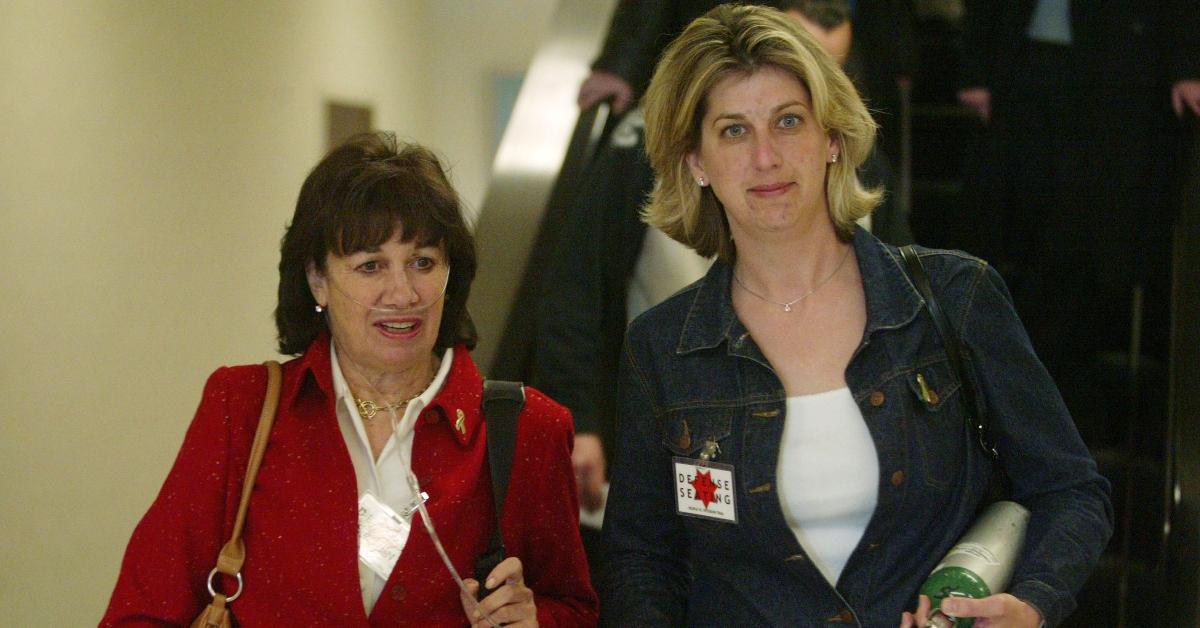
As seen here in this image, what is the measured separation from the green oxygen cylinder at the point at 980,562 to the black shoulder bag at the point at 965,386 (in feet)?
0.23

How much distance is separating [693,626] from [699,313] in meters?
0.51

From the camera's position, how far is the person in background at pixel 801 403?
1.98 meters

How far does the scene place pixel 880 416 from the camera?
6.49ft

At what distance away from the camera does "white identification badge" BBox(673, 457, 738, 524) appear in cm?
205

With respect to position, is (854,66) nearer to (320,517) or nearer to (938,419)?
(938,419)

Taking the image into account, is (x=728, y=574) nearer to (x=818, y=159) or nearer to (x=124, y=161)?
(x=818, y=159)

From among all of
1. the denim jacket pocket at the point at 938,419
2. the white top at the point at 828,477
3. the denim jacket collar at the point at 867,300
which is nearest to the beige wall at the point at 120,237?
the denim jacket collar at the point at 867,300

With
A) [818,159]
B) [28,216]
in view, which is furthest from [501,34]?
[818,159]

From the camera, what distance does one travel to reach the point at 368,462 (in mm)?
2199

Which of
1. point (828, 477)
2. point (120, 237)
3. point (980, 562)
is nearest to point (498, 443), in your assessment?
point (828, 477)

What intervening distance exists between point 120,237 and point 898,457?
309 centimetres

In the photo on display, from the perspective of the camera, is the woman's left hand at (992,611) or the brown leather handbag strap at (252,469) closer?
the woman's left hand at (992,611)

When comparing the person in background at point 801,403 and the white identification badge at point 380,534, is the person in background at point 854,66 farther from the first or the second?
the white identification badge at point 380,534

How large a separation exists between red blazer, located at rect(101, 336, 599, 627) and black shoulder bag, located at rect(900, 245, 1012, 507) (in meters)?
0.68
